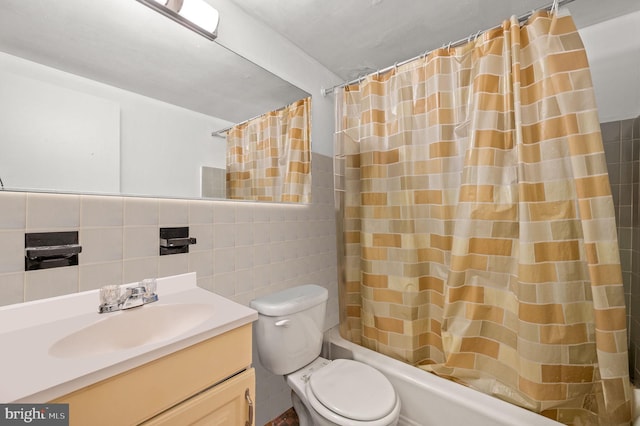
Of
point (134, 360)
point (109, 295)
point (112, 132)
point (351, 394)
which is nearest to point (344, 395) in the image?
point (351, 394)

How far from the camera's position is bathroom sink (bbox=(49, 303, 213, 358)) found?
73 cm

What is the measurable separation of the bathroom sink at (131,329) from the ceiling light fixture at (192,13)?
45.0 inches

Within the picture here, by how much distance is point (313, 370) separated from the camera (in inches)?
51.4

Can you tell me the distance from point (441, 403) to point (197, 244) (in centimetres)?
130

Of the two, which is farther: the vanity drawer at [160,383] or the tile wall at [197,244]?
the tile wall at [197,244]

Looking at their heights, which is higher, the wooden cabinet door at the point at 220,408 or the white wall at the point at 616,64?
the white wall at the point at 616,64

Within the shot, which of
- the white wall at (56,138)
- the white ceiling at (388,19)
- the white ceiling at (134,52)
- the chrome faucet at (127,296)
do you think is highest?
the white ceiling at (388,19)

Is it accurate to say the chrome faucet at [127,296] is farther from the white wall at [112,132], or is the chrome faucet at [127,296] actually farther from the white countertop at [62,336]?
the white wall at [112,132]

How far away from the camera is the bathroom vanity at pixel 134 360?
20.4 inches

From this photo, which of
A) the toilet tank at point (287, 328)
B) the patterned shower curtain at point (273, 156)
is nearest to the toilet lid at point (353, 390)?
the toilet tank at point (287, 328)

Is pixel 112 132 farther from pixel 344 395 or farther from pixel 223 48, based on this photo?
pixel 344 395

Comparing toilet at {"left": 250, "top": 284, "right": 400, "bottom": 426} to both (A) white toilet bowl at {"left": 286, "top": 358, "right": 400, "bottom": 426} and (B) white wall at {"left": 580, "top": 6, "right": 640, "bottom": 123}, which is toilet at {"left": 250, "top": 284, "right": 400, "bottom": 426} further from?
(B) white wall at {"left": 580, "top": 6, "right": 640, "bottom": 123}

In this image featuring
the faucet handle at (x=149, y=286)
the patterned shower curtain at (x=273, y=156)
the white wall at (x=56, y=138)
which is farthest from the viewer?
the patterned shower curtain at (x=273, y=156)

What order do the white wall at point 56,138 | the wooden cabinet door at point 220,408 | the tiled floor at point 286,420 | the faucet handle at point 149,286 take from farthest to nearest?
1. the tiled floor at point 286,420
2. the faucet handle at point 149,286
3. the white wall at point 56,138
4. the wooden cabinet door at point 220,408
